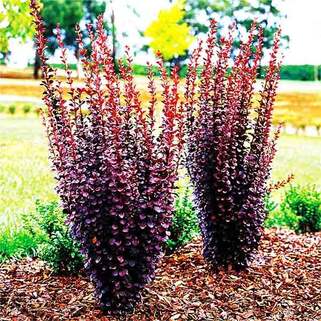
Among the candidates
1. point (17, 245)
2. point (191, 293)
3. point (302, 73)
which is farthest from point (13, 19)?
point (302, 73)

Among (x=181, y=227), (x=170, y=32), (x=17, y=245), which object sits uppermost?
(x=170, y=32)

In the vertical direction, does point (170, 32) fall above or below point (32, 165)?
above

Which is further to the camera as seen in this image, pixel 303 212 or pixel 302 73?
pixel 302 73

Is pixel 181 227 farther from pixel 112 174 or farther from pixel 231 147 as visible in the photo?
pixel 112 174

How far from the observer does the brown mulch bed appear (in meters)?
3.66

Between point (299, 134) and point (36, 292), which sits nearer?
point (36, 292)

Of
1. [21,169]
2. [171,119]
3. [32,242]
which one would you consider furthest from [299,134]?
[171,119]

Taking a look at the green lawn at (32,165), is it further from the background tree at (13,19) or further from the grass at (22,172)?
the background tree at (13,19)

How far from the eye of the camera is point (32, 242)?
5059 millimetres

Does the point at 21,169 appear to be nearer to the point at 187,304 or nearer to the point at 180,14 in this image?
the point at 187,304

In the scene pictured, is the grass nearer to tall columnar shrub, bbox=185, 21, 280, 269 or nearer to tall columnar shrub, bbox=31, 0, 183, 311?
tall columnar shrub, bbox=185, 21, 280, 269

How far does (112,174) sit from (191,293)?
1094 mm

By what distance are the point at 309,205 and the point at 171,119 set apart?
2670mm

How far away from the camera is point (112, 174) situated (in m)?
3.24
